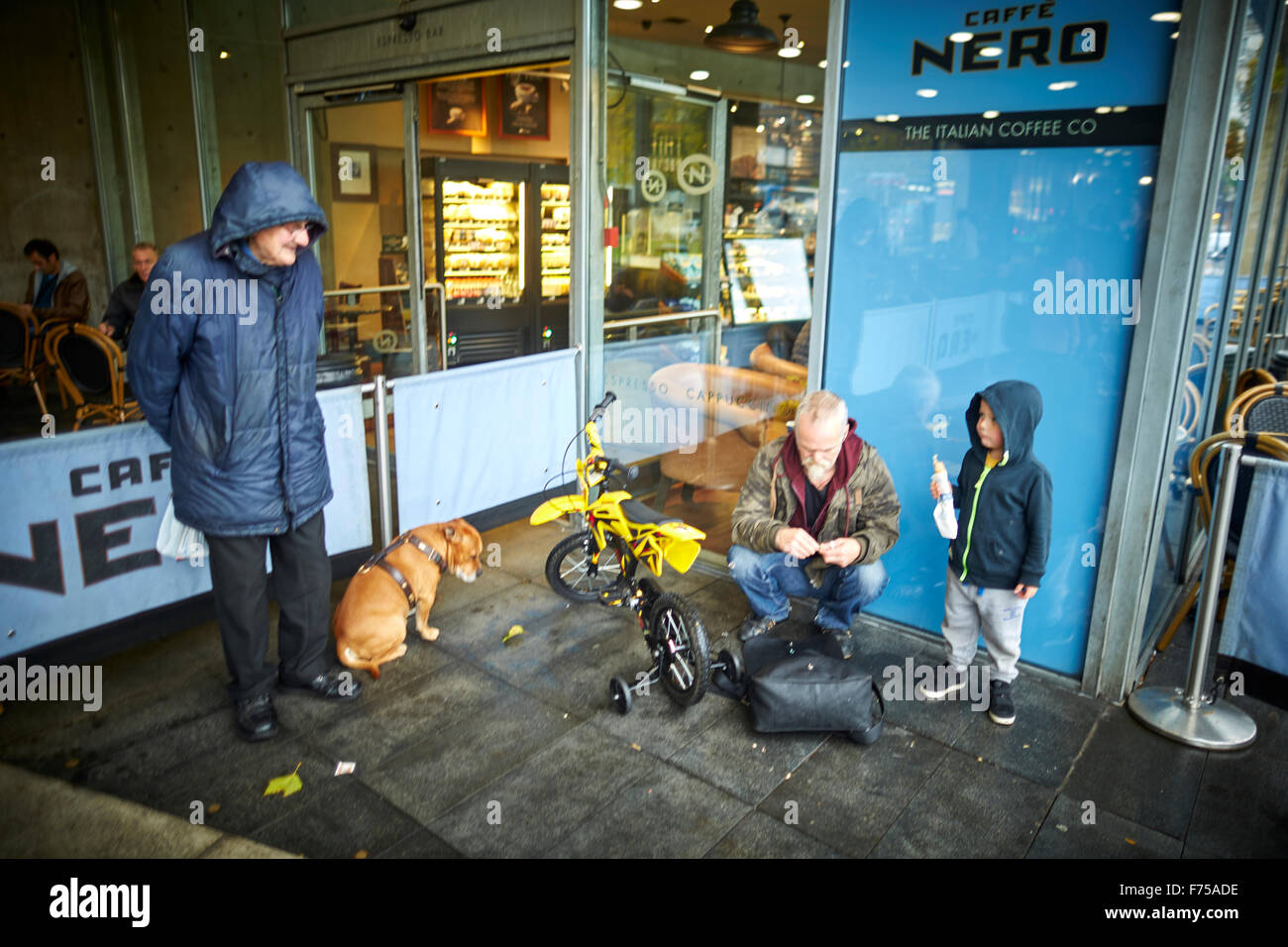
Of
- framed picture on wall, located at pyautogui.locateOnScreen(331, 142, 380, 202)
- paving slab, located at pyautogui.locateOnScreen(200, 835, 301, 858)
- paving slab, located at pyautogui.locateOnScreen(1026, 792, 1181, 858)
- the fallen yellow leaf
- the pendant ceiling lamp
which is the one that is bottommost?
paving slab, located at pyautogui.locateOnScreen(1026, 792, 1181, 858)

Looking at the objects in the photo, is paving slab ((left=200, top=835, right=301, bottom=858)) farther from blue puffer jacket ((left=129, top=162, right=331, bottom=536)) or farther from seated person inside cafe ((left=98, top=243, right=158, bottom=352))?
seated person inside cafe ((left=98, top=243, right=158, bottom=352))

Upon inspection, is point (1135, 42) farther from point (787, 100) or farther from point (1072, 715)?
point (1072, 715)

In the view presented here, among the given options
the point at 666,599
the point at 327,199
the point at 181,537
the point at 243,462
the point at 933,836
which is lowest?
the point at 933,836

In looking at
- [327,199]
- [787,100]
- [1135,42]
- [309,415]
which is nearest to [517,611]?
[309,415]

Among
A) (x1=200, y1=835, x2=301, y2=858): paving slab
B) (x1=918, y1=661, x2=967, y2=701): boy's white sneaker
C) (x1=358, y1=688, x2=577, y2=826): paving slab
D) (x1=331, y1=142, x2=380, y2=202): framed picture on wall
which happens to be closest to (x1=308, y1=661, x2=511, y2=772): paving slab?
(x1=358, y1=688, x2=577, y2=826): paving slab

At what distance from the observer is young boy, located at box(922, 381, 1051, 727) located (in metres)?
3.62

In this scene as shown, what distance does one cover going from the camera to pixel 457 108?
11.3 m

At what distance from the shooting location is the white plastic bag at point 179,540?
3701 mm

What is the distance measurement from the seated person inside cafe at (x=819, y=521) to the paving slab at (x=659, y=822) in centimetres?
117

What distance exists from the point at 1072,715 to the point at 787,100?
3690 mm

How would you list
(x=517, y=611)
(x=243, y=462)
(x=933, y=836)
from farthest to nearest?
(x=517, y=611) → (x=243, y=462) → (x=933, y=836)

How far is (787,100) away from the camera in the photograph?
17.4ft

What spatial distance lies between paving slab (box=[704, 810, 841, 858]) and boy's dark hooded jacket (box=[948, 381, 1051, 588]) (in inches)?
54.4

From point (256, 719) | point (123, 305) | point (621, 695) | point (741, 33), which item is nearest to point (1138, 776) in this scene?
point (621, 695)
